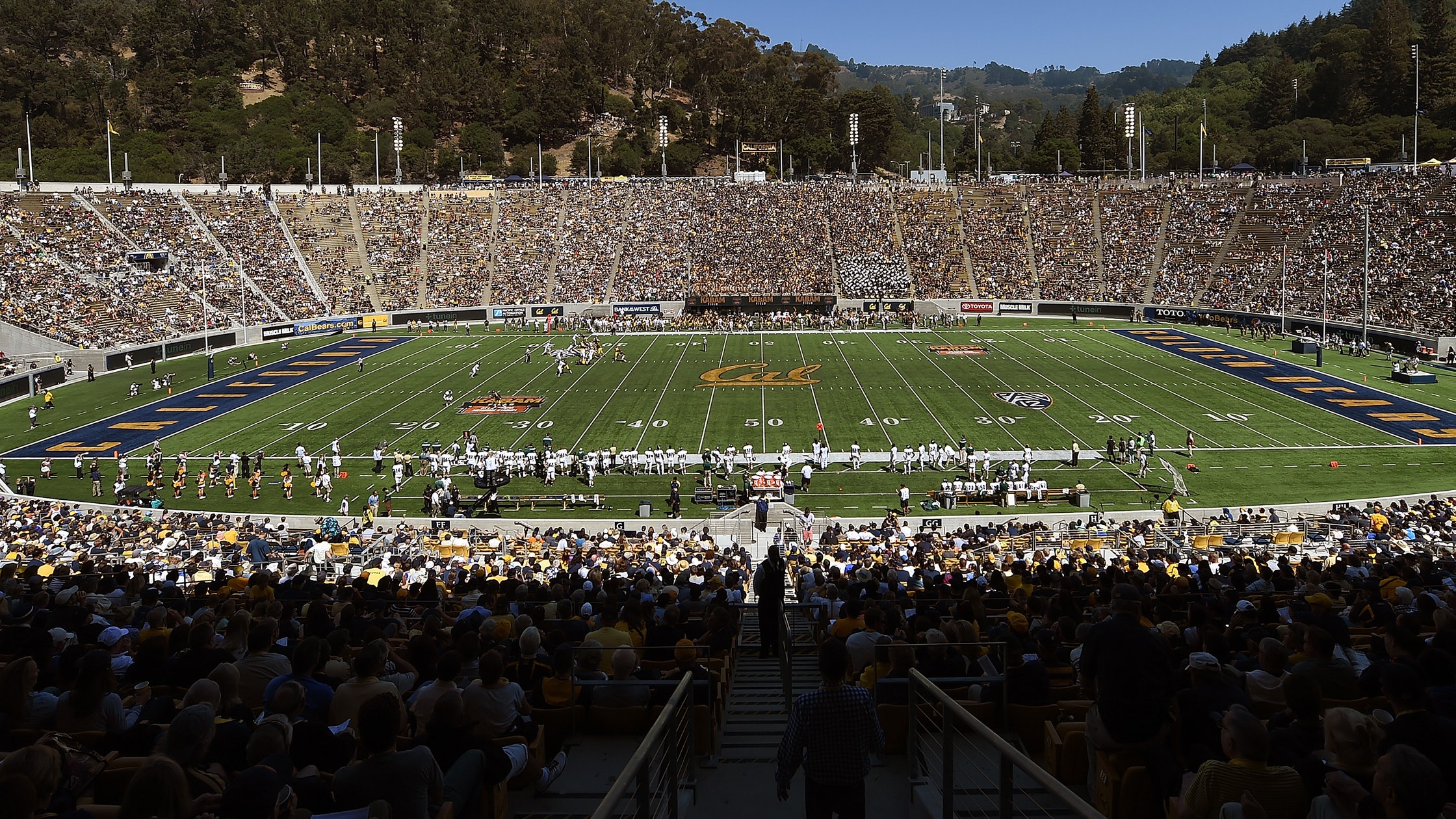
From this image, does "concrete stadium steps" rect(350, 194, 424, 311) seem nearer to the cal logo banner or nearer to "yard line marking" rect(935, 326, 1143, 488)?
the cal logo banner

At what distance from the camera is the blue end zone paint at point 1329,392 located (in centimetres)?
3950

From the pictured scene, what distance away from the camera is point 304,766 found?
5.50 meters

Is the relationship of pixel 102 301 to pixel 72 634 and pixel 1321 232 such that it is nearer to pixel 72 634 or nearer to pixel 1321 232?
pixel 72 634

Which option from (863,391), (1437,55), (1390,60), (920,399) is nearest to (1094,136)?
(1390,60)

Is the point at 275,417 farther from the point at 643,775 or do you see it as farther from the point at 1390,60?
the point at 1390,60

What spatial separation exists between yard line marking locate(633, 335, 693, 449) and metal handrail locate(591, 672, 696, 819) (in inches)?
1289

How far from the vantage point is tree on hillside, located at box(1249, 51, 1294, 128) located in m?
140

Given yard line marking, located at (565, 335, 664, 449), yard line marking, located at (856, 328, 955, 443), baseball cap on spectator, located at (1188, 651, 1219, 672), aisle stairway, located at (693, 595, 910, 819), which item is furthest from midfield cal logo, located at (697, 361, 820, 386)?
baseball cap on spectator, located at (1188, 651, 1219, 672)

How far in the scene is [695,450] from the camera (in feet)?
125

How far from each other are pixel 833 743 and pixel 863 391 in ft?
142

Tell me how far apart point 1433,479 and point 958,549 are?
18.9 metres

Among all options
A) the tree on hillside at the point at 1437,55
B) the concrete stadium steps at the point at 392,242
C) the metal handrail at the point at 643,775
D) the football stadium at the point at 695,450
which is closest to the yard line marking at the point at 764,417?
the football stadium at the point at 695,450

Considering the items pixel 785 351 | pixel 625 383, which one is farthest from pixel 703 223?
pixel 625 383

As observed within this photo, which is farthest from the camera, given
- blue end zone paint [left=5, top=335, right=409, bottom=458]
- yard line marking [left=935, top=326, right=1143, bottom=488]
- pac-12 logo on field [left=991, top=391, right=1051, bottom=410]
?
pac-12 logo on field [left=991, top=391, right=1051, bottom=410]
